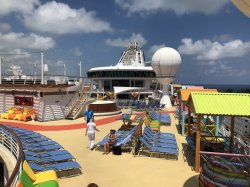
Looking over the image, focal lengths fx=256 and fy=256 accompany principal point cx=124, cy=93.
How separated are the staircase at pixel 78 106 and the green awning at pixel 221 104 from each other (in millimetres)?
15406

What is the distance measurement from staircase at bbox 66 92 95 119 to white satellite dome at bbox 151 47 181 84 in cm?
1330

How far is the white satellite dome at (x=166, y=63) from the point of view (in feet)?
114

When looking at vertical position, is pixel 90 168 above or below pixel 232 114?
below

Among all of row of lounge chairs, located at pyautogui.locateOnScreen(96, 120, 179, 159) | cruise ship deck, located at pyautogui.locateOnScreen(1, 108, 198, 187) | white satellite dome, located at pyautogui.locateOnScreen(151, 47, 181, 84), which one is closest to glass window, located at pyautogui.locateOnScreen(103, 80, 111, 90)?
white satellite dome, located at pyautogui.locateOnScreen(151, 47, 181, 84)

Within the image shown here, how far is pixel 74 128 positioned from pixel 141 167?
32.1 ft

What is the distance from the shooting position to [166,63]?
3478cm

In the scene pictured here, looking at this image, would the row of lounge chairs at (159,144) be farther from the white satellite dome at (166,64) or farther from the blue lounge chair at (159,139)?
the white satellite dome at (166,64)

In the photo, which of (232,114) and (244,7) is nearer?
(244,7)

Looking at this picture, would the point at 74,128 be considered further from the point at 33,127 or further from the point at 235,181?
the point at 235,181

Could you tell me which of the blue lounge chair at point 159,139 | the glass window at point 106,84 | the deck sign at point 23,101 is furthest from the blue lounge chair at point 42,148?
the glass window at point 106,84

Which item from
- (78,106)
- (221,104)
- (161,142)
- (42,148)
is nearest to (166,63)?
(78,106)

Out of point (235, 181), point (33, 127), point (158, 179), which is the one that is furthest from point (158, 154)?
point (33, 127)

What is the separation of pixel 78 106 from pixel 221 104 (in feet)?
55.8

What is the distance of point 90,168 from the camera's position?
9.88m
